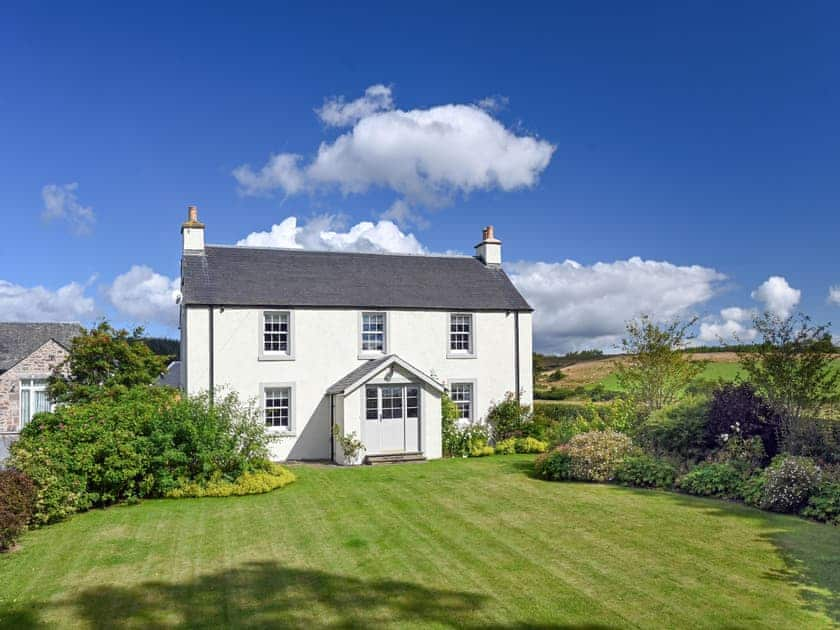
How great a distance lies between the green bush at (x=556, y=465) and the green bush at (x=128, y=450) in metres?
7.96

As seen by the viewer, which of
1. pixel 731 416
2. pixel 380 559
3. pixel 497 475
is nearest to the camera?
pixel 380 559

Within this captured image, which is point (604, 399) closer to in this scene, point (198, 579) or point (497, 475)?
point (497, 475)

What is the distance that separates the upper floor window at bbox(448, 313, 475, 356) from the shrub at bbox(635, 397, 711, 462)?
821cm

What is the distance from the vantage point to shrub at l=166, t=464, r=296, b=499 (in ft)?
54.4

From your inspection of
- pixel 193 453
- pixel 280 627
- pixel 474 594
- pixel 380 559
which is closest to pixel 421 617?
pixel 474 594

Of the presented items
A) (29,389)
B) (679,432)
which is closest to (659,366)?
(679,432)

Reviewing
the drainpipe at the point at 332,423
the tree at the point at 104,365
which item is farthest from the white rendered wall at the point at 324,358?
the tree at the point at 104,365

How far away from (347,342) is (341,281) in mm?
2528

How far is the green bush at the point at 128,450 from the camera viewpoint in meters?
14.6

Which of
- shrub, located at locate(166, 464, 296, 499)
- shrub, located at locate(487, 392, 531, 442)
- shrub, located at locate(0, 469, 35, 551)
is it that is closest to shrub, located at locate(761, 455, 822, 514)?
shrub, located at locate(166, 464, 296, 499)

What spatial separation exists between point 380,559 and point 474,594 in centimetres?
223

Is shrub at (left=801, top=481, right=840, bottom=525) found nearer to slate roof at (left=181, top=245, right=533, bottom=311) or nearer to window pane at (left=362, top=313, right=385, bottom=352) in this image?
slate roof at (left=181, top=245, right=533, bottom=311)

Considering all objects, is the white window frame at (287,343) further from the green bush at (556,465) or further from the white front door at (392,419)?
the green bush at (556,465)

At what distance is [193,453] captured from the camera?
1719 centimetres
